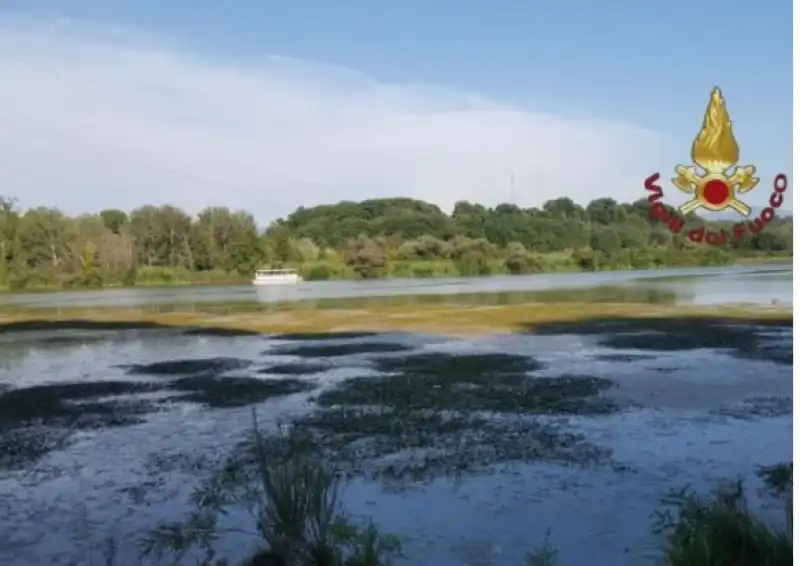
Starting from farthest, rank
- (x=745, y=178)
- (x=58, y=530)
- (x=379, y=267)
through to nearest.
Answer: (x=379, y=267), (x=745, y=178), (x=58, y=530)

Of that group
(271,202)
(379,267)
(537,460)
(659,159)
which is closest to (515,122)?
(659,159)

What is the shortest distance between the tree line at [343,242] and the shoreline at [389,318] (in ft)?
0.35

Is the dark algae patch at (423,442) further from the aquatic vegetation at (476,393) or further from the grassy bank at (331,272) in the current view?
the grassy bank at (331,272)

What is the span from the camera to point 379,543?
79.7 inches

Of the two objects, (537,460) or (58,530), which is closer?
(58,530)

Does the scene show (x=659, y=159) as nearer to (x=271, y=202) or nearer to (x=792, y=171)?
(x=792, y=171)

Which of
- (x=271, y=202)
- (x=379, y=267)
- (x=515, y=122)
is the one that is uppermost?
(x=515, y=122)

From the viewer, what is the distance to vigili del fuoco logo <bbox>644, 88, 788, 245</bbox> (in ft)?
7.61

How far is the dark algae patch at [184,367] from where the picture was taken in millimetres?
2223

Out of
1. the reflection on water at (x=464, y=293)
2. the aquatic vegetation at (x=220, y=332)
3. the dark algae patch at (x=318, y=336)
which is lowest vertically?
the dark algae patch at (x=318, y=336)

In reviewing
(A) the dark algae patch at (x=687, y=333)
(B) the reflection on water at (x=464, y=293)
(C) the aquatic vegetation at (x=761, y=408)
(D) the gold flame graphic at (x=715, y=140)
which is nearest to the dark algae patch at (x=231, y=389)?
(B) the reflection on water at (x=464, y=293)

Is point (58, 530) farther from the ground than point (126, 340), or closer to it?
closer to it

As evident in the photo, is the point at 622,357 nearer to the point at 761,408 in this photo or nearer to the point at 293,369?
the point at 761,408

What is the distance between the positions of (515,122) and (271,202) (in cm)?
73
